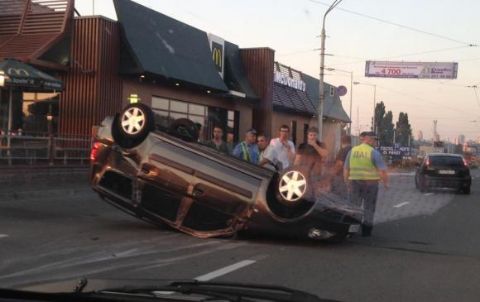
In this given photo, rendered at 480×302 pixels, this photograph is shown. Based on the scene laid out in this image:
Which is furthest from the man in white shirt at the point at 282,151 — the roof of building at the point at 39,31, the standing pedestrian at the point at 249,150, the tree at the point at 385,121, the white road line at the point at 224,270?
the tree at the point at 385,121

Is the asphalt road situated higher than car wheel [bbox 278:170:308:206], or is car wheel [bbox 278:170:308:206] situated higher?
car wheel [bbox 278:170:308:206]

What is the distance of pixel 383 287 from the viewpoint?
6.05m

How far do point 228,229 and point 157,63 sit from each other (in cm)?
1284

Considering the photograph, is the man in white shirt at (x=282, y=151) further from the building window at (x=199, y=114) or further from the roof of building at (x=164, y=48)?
the building window at (x=199, y=114)

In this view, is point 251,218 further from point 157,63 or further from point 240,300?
point 157,63

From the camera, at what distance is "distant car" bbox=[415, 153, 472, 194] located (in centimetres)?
2155

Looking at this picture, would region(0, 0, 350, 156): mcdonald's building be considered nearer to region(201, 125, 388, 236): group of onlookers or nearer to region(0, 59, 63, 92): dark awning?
region(0, 59, 63, 92): dark awning

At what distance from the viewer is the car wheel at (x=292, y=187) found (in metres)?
7.80

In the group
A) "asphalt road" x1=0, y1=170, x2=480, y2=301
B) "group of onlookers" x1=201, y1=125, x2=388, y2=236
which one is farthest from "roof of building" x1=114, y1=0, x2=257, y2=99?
"group of onlookers" x1=201, y1=125, x2=388, y2=236

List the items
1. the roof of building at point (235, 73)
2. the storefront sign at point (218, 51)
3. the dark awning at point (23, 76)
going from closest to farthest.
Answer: the dark awning at point (23, 76) → the storefront sign at point (218, 51) → the roof of building at point (235, 73)

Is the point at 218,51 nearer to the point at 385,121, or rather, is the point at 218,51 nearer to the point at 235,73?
the point at 235,73

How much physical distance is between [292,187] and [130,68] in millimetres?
12868

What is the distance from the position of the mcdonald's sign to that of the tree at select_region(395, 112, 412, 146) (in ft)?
233

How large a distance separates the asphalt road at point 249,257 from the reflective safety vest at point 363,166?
Result: 972 millimetres
